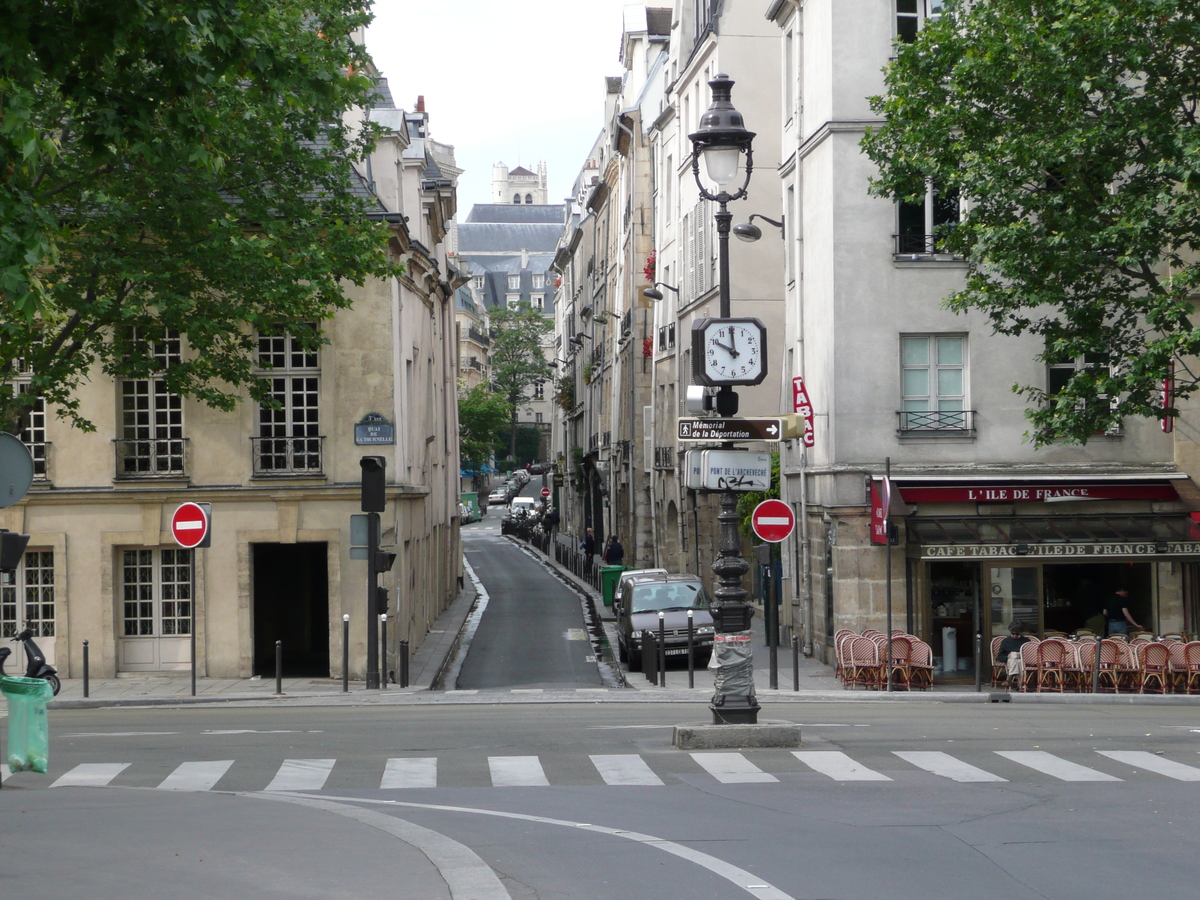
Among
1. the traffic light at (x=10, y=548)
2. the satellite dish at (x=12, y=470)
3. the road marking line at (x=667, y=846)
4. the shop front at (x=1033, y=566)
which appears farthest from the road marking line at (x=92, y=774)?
the shop front at (x=1033, y=566)

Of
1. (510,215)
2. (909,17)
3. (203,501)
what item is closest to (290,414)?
(203,501)

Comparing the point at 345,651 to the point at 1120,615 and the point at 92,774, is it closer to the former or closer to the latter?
the point at 92,774

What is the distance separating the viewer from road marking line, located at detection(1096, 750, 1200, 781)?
12848 mm

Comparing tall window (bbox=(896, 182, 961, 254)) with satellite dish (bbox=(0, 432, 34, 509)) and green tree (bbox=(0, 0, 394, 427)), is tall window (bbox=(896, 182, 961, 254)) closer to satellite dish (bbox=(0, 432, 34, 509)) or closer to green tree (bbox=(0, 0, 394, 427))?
green tree (bbox=(0, 0, 394, 427))

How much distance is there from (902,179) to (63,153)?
458 inches

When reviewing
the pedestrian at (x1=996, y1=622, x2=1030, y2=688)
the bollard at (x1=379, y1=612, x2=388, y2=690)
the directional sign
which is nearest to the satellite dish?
the directional sign

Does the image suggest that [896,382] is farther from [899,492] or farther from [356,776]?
[356,776]

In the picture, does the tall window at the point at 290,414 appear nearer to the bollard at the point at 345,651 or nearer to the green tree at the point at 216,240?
the green tree at the point at 216,240

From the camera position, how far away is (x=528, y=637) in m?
33.4

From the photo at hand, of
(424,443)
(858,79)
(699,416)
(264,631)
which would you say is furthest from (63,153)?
(424,443)

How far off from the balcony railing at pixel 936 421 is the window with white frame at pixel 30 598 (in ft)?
48.0

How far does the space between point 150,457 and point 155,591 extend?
232 centimetres

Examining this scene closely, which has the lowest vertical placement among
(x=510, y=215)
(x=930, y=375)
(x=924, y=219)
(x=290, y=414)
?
(x=290, y=414)

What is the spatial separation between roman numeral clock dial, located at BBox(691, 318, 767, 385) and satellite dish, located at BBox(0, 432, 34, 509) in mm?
6693
